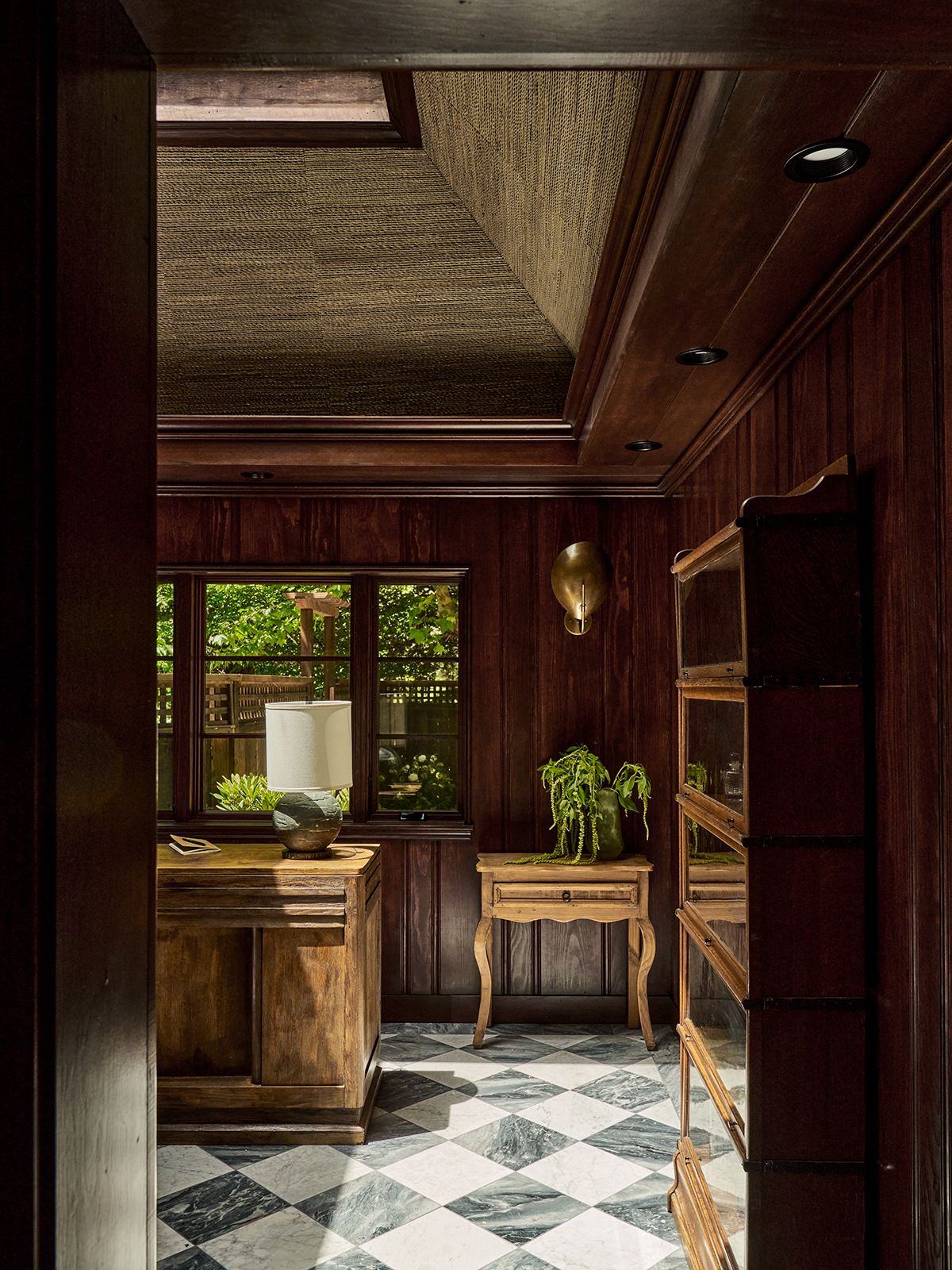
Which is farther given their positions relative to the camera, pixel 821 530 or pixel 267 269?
pixel 267 269

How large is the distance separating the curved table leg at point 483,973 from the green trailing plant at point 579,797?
0.32 m

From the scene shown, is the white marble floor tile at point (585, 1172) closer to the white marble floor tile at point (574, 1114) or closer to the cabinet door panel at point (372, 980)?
the white marble floor tile at point (574, 1114)

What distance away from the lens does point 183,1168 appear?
2.96 m

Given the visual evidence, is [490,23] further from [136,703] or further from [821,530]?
[821,530]

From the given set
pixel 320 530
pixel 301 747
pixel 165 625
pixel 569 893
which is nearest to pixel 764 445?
pixel 301 747

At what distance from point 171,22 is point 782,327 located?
1837mm

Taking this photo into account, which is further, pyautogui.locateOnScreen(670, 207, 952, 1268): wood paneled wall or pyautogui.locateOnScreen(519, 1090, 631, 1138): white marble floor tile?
pyautogui.locateOnScreen(519, 1090, 631, 1138): white marble floor tile

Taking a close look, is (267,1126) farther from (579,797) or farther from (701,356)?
(701,356)

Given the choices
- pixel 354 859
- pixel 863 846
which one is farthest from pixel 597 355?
pixel 354 859

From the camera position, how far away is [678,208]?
5.90ft

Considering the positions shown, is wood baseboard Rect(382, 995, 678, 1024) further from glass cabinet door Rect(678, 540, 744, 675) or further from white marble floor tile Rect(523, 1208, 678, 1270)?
glass cabinet door Rect(678, 540, 744, 675)

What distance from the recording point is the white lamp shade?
323 cm

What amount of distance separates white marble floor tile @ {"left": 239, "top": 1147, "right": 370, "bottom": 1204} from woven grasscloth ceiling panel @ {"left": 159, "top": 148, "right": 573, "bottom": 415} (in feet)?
9.23

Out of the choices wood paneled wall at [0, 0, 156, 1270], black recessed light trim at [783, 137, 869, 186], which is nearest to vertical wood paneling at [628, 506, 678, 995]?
black recessed light trim at [783, 137, 869, 186]
